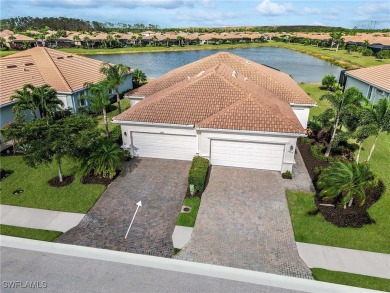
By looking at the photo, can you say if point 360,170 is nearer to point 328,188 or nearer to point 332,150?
point 328,188

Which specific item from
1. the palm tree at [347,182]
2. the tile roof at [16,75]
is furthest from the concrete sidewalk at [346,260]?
the tile roof at [16,75]

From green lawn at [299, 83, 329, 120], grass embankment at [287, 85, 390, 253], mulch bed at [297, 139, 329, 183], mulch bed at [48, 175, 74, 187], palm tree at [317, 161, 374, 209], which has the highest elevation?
palm tree at [317, 161, 374, 209]

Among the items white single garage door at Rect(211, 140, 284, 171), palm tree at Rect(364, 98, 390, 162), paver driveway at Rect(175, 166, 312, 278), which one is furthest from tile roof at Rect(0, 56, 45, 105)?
palm tree at Rect(364, 98, 390, 162)

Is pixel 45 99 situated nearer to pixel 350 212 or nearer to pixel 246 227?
pixel 246 227

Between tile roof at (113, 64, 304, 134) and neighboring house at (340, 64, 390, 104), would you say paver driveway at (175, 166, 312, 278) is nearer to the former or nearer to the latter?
tile roof at (113, 64, 304, 134)

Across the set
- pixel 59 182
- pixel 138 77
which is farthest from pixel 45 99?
pixel 138 77

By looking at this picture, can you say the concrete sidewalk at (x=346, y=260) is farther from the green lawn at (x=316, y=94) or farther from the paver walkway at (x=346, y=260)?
the green lawn at (x=316, y=94)
